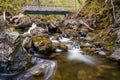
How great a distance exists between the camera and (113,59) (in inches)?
391

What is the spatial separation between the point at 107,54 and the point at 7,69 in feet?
19.6

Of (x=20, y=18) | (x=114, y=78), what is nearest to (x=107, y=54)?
(x=114, y=78)

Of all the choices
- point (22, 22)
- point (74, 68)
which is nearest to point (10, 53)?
point (74, 68)

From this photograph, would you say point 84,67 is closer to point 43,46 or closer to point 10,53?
point 43,46

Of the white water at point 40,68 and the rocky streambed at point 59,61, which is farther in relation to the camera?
the rocky streambed at point 59,61

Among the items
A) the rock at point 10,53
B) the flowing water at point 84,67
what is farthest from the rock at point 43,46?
the rock at point 10,53

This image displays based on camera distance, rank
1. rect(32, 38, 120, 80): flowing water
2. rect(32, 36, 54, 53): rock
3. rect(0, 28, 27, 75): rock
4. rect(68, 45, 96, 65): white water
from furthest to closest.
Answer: rect(32, 36, 54, 53): rock → rect(68, 45, 96, 65): white water → rect(32, 38, 120, 80): flowing water → rect(0, 28, 27, 75): rock

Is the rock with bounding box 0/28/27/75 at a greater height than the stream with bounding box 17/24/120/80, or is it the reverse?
the rock with bounding box 0/28/27/75

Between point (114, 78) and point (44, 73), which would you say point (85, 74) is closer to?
point (114, 78)

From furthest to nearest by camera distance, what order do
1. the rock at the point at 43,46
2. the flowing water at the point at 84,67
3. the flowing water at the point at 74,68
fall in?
the rock at the point at 43,46 < the flowing water at the point at 84,67 < the flowing water at the point at 74,68

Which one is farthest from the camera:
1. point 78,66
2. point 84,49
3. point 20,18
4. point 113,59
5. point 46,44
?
point 20,18

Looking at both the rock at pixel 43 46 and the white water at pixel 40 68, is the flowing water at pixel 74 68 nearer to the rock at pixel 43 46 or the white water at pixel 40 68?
the white water at pixel 40 68

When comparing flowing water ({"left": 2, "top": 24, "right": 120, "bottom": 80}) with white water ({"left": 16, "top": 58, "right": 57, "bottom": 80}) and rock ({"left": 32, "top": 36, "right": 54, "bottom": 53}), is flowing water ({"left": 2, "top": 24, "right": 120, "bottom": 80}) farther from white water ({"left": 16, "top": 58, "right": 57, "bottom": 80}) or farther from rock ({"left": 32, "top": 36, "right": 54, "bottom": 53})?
rock ({"left": 32, "top": 36, "right": 54, "bottom": 53})

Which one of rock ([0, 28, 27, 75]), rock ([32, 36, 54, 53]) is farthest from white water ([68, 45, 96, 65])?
rock ([0, 28, 27, 75])
